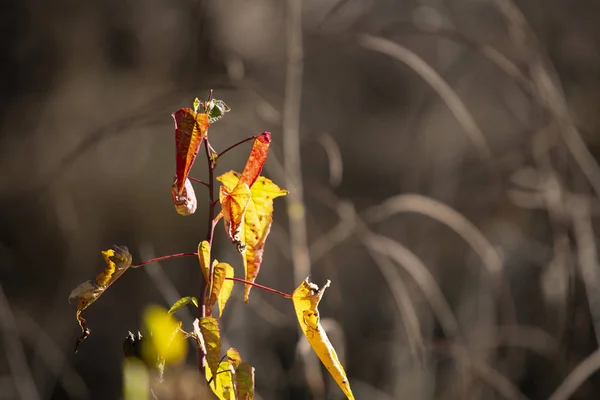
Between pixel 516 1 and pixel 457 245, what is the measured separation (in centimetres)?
51

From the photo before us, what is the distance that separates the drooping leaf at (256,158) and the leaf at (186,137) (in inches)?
1.1

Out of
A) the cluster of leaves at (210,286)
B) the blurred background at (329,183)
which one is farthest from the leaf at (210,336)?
the blurred background at (329,183)

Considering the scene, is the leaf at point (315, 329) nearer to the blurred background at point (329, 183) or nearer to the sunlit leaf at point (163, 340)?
the sunlit leaf at point (163, 340)

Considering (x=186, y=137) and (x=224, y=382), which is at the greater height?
(x=186, y=137)

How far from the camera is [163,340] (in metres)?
0.34

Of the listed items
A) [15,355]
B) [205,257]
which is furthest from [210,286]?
[15,355]

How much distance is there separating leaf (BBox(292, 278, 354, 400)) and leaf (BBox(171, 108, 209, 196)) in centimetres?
8

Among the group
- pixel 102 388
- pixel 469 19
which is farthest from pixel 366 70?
pixel 102 388

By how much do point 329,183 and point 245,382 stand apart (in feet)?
3.16

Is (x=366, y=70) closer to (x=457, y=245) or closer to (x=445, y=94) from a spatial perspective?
(x=457, y=245)

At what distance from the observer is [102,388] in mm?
1254

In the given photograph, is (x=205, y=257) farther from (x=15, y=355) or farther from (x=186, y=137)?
(x=15, y=355)

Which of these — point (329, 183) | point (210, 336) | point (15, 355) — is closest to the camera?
point (210, 336)

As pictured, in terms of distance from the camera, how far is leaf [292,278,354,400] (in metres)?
0.34
